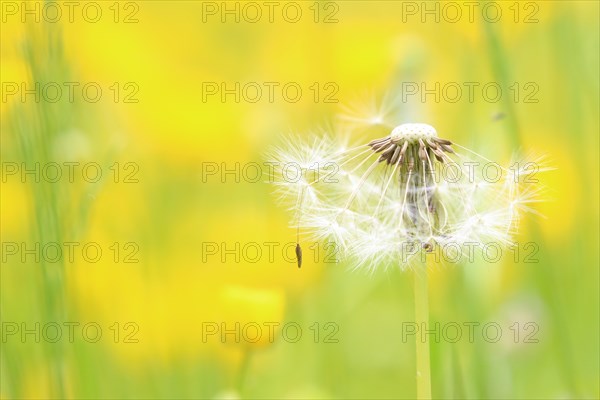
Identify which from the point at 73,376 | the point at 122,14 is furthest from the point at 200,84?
the point at 73,376

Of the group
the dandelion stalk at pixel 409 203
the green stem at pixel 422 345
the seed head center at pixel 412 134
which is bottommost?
the green stem at pixel 422 345

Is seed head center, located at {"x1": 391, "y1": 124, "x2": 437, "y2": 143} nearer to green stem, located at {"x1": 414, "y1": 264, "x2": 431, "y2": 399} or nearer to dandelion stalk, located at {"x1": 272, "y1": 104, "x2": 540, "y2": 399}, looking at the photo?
dandelion stalk, located at {"x1": 272, "y1": 104, "x2": 540, "y2": 399}

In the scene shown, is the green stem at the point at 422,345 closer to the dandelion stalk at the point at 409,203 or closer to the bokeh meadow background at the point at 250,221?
the dandelion stalk at the point at 409,203

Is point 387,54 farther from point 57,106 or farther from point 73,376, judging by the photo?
point 73,376

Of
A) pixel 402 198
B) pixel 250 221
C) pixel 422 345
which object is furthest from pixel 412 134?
pixel 250 221

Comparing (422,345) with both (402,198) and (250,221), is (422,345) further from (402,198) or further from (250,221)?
(250,221)

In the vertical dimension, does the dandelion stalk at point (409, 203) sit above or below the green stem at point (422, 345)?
above

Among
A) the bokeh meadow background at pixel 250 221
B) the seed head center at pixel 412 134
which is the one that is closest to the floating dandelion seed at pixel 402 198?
the seed head center at pixel 412 134
